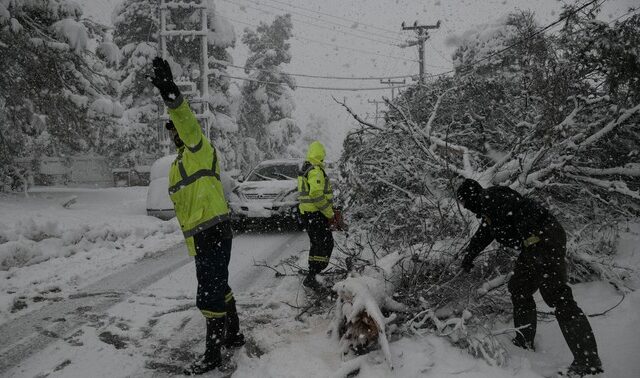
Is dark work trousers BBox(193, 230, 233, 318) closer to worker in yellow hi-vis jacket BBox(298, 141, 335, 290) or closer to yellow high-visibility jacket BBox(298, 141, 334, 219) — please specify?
worker in yellow hi-vis jacket BBox(298, 141, 335, 290)

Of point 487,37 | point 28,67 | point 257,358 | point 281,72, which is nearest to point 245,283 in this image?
point 257,358

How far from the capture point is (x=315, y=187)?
486 cm

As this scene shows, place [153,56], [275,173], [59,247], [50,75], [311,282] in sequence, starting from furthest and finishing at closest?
[153,56] → [50,75] → [275,173] → [59,247] → [311,282]

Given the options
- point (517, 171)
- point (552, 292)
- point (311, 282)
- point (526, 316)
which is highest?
point (517, 171)

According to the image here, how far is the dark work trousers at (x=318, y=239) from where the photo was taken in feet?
15.7

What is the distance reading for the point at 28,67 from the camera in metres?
9.66

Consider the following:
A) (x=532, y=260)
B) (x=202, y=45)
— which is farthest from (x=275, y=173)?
(x=202, y=45)

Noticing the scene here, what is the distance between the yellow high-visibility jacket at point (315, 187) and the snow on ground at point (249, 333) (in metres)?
0.98

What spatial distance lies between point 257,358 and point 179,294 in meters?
1.97

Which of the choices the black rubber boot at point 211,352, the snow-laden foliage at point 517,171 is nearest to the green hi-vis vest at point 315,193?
the snow-laden foliage at point 517,171

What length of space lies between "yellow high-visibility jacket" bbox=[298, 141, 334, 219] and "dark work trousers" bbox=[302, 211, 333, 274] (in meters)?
0.08

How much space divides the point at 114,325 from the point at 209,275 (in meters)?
1.43

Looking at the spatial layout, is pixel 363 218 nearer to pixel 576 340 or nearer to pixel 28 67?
pixel 576 340

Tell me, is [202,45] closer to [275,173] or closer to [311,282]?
[275,173]
